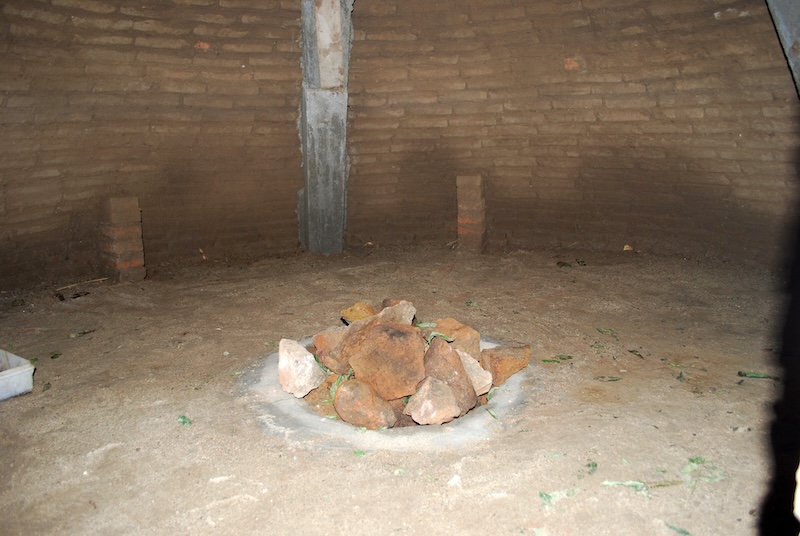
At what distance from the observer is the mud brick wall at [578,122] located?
19.9ft

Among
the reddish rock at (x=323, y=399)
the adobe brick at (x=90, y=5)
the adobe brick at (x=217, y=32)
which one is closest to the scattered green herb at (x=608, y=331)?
the reddish rock at (x=323, y=399)

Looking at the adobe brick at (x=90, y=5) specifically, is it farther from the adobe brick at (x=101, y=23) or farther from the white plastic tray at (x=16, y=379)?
the white plastic tray at (x=16, y=379)

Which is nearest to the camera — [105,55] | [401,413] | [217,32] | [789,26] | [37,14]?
[401,413]

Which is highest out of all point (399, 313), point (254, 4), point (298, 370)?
point (254, 4)

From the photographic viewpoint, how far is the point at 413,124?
7.93 m

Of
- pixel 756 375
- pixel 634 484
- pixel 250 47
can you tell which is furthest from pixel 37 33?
pixel 756 375

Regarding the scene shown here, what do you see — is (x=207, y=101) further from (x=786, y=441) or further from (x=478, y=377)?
(x=786, y=441)

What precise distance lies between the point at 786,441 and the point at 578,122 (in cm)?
449

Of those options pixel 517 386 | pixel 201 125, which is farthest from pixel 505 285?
pixel 201 125

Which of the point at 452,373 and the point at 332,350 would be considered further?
the point at 332,350

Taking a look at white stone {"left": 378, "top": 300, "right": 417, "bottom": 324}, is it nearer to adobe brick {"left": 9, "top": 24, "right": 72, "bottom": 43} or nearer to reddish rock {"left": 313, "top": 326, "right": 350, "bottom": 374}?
reddish rock {"left": 313, "top": 326, "right": 350, "bottom": 374}

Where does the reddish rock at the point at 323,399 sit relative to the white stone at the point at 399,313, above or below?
below

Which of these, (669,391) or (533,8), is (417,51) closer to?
(533,8)

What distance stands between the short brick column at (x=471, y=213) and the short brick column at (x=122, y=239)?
11.3ft
